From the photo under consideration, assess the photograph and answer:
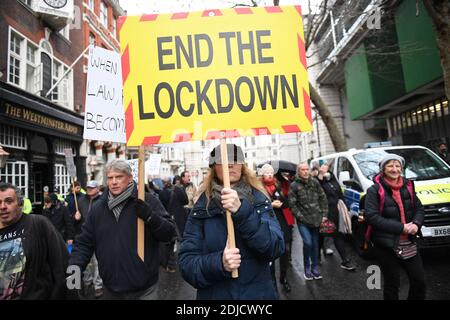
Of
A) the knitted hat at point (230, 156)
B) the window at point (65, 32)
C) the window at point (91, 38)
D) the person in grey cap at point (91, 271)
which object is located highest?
the window at point (91, 38)

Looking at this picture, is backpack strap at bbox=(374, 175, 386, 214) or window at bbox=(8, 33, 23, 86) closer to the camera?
backpack strap at bbox=(374, 175, 386, 214)

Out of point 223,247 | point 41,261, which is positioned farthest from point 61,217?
point 223,247

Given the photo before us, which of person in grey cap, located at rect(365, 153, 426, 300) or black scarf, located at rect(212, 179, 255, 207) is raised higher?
→ black scarf, located at rect(212, 179, 255, 207)

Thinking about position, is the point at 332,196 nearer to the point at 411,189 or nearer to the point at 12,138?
the point at 411,189

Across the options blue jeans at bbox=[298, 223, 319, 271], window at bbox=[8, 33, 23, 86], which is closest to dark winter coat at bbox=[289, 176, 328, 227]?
blue jeans at bbox=[298, 223, 319, 271]

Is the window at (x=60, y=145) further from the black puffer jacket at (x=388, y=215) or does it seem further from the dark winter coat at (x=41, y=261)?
the black puffer jacket at (x=388, y=215)

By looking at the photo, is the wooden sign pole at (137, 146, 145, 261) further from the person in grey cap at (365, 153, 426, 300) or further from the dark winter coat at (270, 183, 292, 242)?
the dark winter coat at (270, 183, 292, 242)

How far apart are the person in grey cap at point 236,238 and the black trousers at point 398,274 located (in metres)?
1.78

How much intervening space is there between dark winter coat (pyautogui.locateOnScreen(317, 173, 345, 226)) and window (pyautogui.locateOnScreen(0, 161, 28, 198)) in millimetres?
9741


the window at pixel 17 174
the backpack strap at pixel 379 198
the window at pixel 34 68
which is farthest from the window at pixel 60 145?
the backpack strap at pixel 379 198

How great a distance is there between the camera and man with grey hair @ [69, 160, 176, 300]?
2.62m

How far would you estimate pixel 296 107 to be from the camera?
217cm

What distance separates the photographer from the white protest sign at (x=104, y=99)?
3.27 m

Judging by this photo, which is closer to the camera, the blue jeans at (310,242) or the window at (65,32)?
the blue jeans at (310,242)
